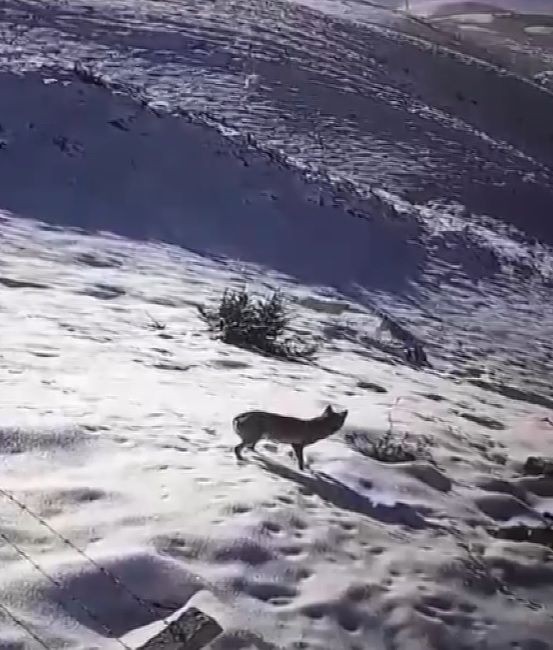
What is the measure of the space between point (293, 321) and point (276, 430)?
9.80 feet

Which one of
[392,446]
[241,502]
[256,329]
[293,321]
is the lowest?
[293,321]

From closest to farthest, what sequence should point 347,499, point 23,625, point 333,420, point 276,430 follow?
point 23,625 → point 347,499 → point 276,430 → point 333,420

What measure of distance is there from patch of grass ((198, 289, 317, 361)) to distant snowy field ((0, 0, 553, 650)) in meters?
0.15

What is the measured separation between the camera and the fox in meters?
3.54

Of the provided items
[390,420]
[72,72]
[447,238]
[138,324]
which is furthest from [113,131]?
[390,420]

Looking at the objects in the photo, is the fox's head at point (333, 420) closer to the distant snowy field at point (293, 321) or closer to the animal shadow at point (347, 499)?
the distant snowy field at point (293, 321)

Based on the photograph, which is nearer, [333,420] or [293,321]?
[333,420]

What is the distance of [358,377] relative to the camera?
540 cm

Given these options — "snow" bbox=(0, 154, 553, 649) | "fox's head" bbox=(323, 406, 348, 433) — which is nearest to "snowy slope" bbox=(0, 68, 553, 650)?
"snow" bbox=(0, 154, 553, 649)

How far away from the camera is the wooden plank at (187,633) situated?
2262 mm

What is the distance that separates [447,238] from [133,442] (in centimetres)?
717

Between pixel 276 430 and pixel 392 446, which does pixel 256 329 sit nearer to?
pixel 392 446

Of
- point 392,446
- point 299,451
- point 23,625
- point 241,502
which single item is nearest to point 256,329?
point 392,446

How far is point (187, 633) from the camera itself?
231cm
